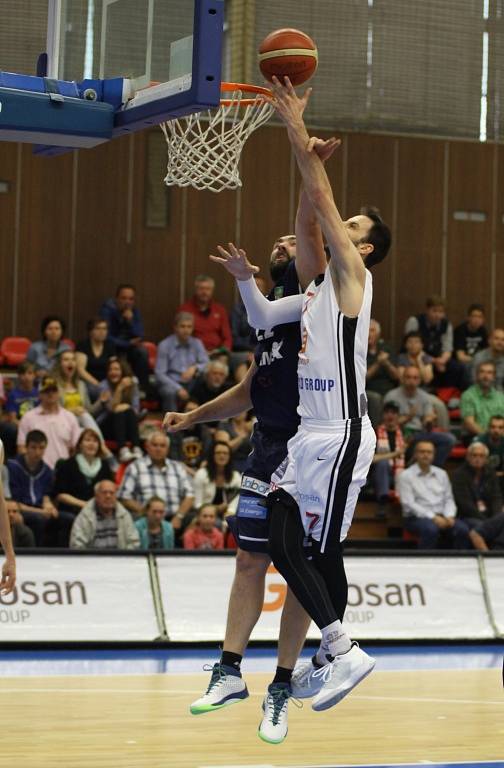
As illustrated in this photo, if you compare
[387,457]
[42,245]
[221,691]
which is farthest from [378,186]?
[221,691]

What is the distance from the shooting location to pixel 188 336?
50.2ft

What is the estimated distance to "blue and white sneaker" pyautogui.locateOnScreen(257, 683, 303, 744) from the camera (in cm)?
618

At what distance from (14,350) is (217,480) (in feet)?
12.3

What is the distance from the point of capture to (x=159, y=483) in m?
13.0

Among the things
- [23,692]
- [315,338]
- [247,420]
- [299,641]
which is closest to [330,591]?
[299,641]

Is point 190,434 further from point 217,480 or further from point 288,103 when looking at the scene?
point 288,103

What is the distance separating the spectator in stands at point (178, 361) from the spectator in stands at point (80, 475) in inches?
86.6

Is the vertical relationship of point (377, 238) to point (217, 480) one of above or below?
above

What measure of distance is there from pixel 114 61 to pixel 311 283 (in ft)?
5.43

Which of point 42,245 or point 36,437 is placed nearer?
point 36,437

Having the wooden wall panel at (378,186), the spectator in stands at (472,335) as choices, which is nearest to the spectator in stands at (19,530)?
the spectator in stands at (472,335)

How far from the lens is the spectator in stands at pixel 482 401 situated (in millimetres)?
15594

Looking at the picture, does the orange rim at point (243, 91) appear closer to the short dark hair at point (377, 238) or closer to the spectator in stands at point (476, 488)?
the short dark hair at point (377, 238)

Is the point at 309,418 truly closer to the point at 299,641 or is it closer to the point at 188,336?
the point at 299,641
